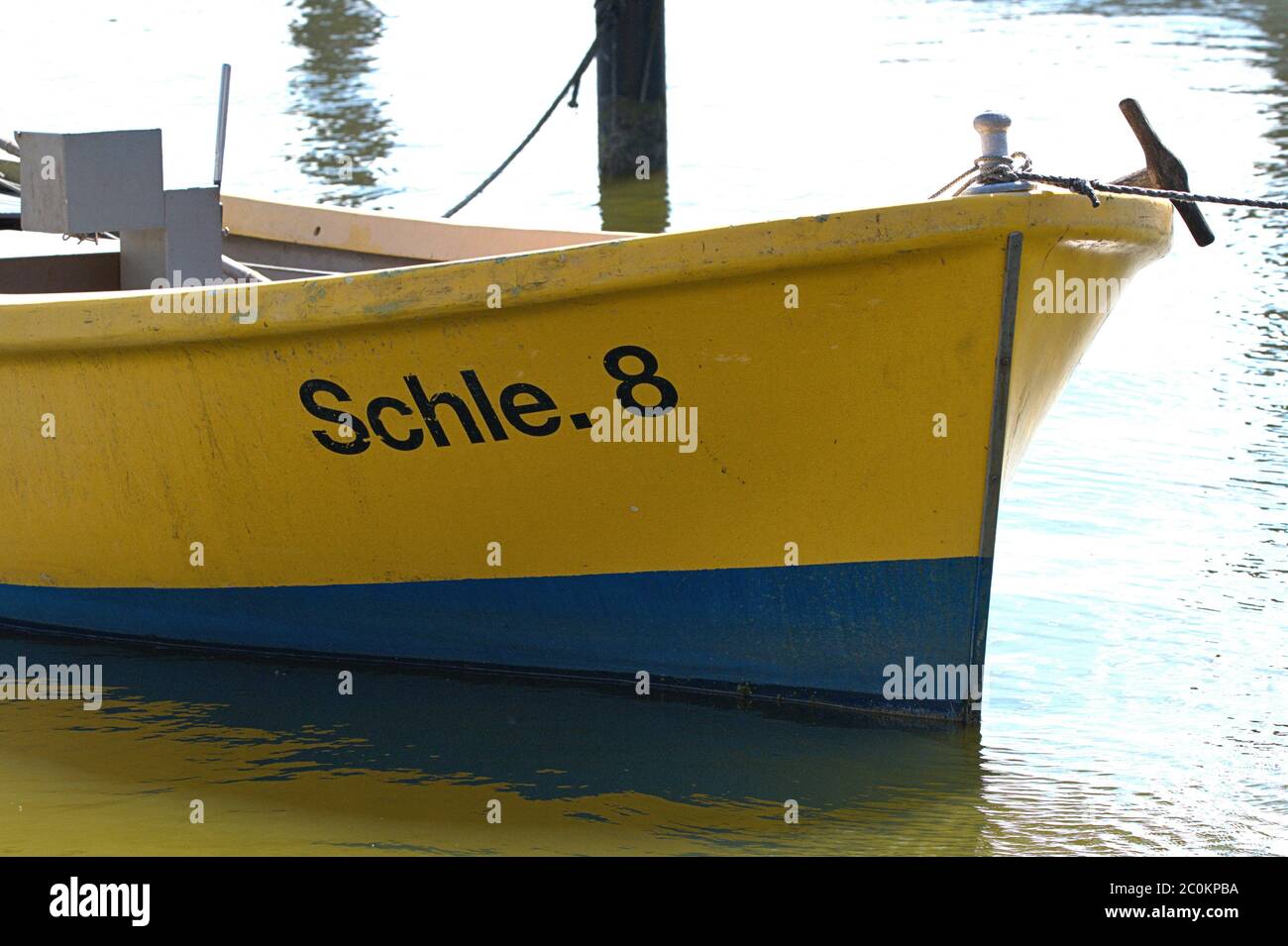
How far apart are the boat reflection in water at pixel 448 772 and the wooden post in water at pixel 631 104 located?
632 centimetres

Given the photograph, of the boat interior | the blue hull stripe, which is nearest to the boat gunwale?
the blue hull stripe

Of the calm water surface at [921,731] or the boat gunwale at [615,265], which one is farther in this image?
the calm water surface at [921,731]

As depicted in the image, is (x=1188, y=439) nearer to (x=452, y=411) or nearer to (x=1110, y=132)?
(x=452, y=411)

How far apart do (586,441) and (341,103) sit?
1064 centimetres

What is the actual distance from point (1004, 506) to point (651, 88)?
5891 mm

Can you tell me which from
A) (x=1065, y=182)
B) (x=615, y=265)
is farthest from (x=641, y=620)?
(x=1065, y=182)

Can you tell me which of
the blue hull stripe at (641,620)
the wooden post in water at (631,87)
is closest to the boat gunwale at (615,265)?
the blue hull stripe at (641,620)

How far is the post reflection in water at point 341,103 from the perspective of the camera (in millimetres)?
11070

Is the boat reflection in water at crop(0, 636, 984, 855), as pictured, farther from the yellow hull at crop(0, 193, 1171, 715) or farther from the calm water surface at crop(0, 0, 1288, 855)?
the yellow hull at crop(0, 193, 1171, 715)

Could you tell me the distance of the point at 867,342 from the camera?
3.68 m

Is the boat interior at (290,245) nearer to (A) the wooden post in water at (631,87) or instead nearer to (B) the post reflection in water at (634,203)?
(B) the post reflection in water at (634,203)

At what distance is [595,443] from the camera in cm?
387

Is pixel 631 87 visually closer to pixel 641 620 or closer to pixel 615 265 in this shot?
pixel 641 620
